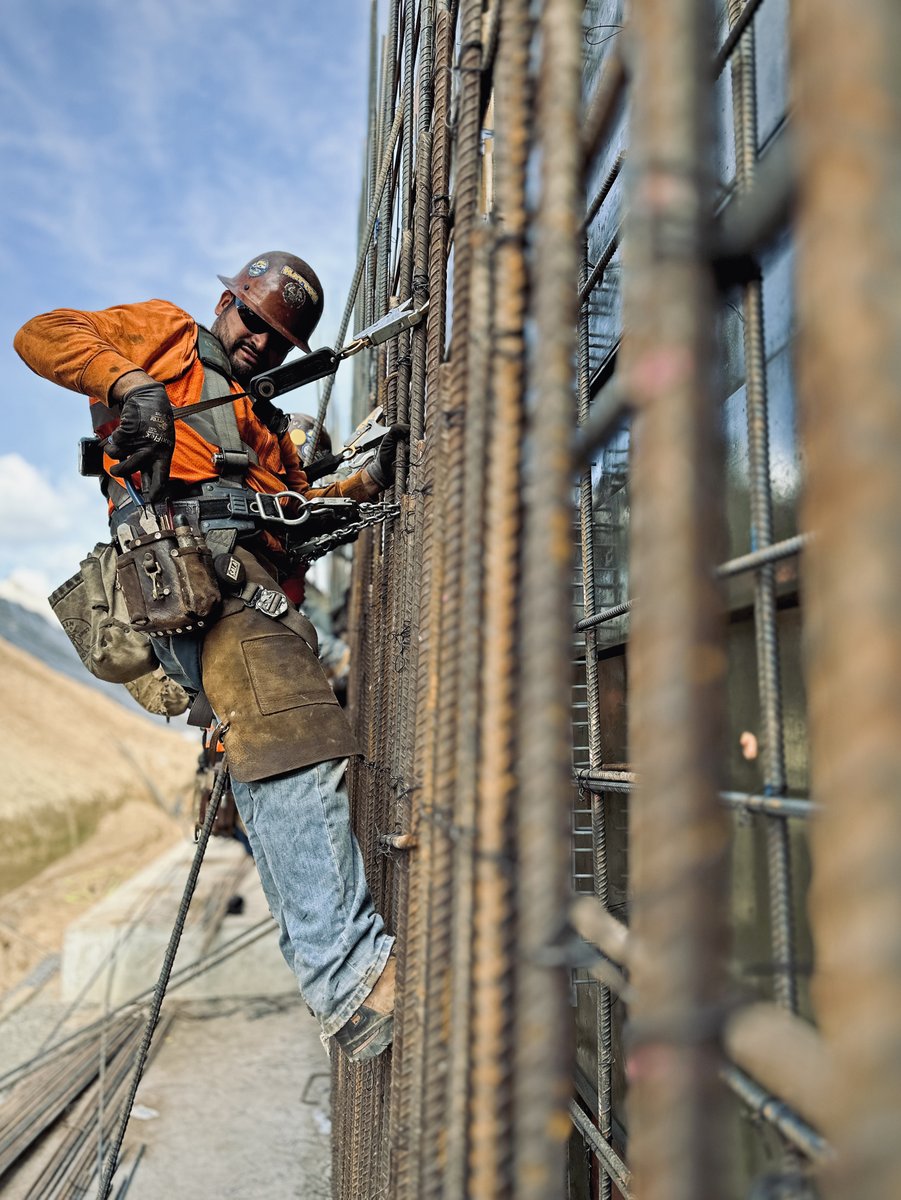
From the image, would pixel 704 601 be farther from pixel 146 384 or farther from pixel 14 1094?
pixel 14 1094

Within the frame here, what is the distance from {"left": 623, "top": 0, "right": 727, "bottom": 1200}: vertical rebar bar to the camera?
21.7 inches

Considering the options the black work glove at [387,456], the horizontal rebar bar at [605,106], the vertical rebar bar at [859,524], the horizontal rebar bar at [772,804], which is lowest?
the horizontal rebar bar at [772,804]

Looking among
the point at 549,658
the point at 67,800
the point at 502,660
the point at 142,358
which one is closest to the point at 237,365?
the point at 142,358

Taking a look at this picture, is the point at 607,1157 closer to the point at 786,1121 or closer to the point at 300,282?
the point at 786,1121

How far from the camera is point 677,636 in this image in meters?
0.58

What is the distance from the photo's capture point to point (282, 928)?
2143mm

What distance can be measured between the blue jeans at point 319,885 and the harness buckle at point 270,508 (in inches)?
30.8

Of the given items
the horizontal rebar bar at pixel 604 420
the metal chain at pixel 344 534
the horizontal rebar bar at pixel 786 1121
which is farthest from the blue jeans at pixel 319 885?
the horizontal rebar bar at pixel 604 420

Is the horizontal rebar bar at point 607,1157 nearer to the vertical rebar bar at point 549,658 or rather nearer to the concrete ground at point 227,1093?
the vertical rebar bar at point 549,658

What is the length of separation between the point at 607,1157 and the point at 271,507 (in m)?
1.87

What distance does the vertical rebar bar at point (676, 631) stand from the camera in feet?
1.81

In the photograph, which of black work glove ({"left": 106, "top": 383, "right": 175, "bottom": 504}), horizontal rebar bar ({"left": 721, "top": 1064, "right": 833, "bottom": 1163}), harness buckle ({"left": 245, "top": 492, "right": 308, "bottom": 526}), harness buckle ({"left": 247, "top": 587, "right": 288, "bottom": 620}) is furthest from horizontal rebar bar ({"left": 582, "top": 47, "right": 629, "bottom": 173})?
harness buckle ({"left": 245, "top": 492, "right": 308, "bottom": 526})

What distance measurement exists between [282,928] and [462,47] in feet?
6.27

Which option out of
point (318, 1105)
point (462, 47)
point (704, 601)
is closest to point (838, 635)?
point (704, 601)
